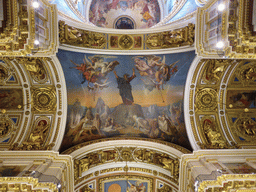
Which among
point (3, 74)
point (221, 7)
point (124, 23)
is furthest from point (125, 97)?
point (124, 23)

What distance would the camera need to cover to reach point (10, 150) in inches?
347

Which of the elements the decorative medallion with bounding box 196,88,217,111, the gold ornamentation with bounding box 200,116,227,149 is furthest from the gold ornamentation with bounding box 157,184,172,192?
the decorative medallion with bounding box 196,88,217,111

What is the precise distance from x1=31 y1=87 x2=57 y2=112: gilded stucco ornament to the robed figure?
11.7ft

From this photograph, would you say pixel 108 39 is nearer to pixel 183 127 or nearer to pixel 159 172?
pixel 183 127

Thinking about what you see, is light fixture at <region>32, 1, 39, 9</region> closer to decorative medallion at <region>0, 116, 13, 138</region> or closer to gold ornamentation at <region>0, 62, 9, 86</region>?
gold ornamentation at <region>0, 62, 9, 86</region>

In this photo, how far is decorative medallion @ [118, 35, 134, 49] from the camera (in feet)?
32.5

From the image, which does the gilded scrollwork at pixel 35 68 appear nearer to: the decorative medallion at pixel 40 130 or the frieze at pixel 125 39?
the frieze at pixel 125 39

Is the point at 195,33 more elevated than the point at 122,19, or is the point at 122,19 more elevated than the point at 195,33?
the point at 122,19

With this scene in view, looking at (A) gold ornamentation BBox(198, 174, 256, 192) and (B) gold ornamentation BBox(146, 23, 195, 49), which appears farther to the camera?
(B) gold ornamentation BBox(146, 23, 195, 49)

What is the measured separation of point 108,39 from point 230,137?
8.00m

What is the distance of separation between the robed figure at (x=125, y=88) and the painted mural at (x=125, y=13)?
9939mm

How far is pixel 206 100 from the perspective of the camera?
34.2ft

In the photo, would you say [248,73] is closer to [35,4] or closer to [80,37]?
[80,37]

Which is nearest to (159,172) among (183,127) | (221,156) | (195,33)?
(183,127)
